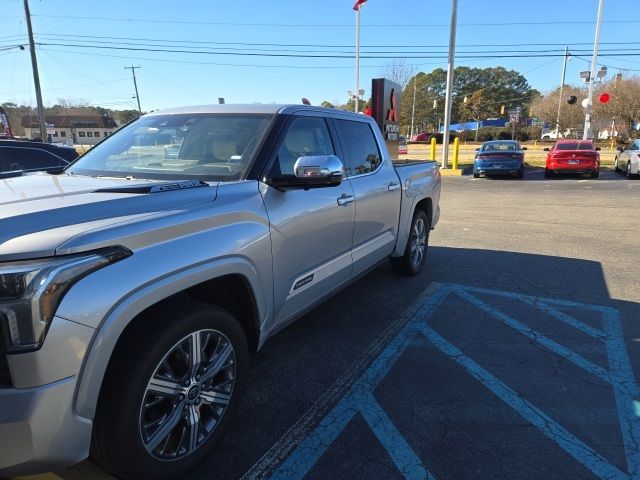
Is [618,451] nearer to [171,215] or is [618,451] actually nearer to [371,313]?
[371,313]

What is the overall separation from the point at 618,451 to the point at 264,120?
289 centimetres

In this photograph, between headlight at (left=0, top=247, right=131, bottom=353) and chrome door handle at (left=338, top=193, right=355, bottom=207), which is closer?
headlight at (left=0, top=247, right=131, bottom=353)

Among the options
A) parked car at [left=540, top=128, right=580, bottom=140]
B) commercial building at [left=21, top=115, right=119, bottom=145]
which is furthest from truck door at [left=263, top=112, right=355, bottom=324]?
commercial building at [left=21, top=115, right=119, bottom=145]

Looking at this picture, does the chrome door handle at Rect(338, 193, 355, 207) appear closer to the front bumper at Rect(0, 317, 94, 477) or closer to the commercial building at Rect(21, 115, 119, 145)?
the front bumper at Rect(0, 317, 94, 477)

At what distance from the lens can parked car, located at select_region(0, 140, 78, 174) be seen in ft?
22.1

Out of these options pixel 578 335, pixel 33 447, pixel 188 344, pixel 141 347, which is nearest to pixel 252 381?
pixel 188 344

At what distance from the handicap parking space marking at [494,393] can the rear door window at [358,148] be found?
147 cm

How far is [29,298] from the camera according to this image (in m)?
1.72

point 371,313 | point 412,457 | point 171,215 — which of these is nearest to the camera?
point 171,215

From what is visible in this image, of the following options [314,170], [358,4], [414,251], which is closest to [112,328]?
[314,170]

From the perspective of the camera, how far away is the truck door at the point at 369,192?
416 cm

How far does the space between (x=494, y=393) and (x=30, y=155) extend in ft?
22.2

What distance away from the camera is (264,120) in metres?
3.38

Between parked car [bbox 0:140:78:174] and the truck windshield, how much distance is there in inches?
138
